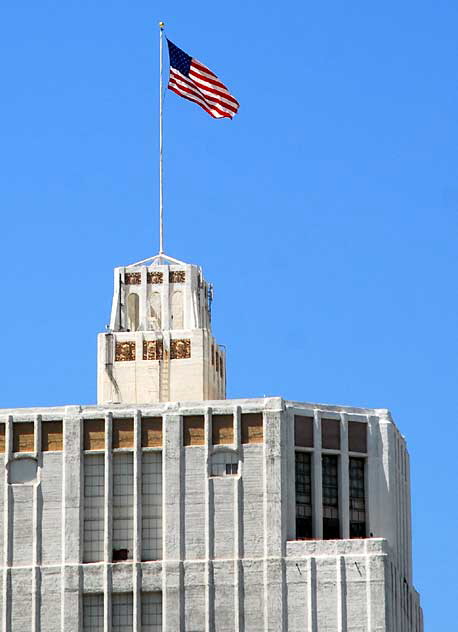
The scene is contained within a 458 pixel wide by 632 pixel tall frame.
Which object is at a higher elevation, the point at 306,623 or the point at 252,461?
the point at 252,461

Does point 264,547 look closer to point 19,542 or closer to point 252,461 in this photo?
point 252,461

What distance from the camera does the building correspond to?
124m

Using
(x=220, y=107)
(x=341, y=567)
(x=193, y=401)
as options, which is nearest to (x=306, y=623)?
(x=341, y=567)

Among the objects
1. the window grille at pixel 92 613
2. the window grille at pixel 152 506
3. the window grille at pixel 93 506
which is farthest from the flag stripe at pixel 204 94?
the window grille at pixel 92 613

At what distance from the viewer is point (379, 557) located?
124 m

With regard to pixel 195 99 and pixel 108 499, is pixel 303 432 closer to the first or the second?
pixel 108 499

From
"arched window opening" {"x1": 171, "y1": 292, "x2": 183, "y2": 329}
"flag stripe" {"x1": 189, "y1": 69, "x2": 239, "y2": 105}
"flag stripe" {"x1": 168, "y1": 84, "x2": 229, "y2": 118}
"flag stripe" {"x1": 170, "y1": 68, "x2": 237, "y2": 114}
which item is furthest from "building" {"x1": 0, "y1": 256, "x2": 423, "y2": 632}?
"flag stripe" {"x1": 189, "y1": 69, "x2": 239, "y2": 105}

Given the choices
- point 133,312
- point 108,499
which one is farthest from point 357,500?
point 133,312

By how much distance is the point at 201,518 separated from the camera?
126m

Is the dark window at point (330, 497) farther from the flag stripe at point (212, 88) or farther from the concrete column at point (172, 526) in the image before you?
the flag stripe at point (212, 88)

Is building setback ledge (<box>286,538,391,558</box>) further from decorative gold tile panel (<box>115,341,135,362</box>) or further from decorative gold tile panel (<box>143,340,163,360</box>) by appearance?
decorative gold tile panel (<box>115,341,135,362</box>)

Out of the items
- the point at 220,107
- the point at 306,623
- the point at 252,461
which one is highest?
the point at 220,107

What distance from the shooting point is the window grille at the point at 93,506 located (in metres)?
127

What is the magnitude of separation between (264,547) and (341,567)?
13.0 feet
